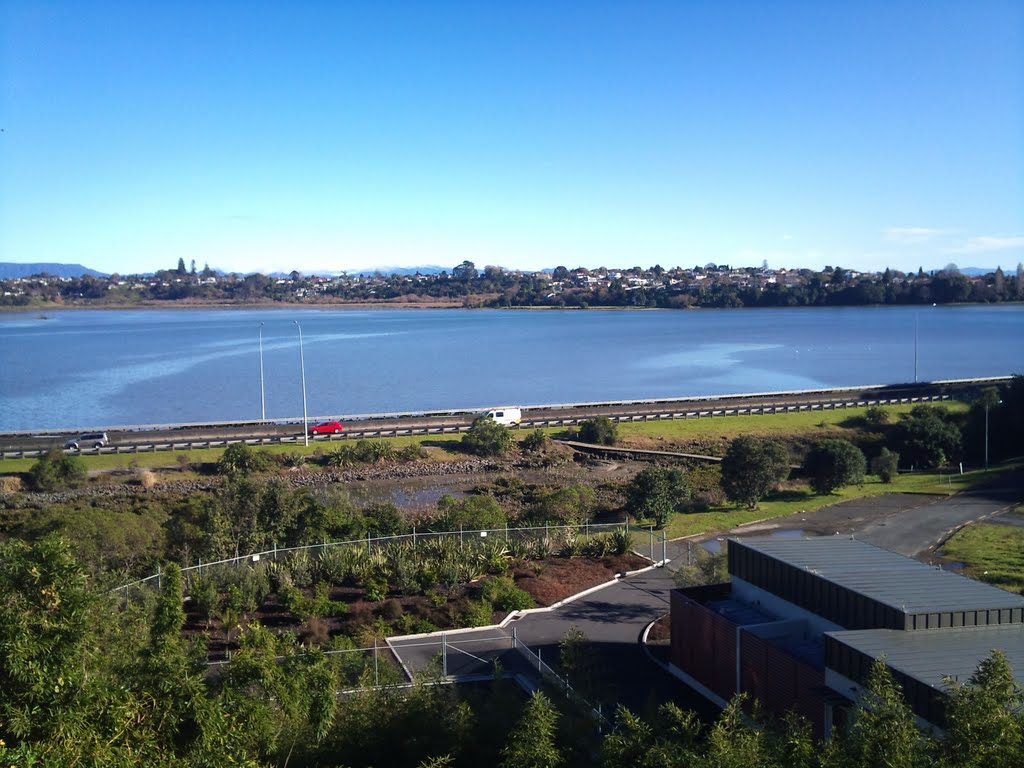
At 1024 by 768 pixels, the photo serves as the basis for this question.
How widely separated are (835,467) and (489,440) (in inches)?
497

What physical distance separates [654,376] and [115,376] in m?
38.4

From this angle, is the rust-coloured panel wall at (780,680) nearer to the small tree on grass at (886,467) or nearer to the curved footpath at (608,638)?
the curved footpath at (608,638)

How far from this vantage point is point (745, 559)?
1280cm

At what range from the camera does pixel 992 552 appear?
19.0m

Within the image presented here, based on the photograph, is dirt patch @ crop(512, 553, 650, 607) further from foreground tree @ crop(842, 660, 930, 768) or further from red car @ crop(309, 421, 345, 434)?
red car @ crop(309, 421, 345, 434)

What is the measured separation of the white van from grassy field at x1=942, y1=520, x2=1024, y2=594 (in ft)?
65.6

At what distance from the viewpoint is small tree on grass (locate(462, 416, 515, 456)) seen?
33906mm

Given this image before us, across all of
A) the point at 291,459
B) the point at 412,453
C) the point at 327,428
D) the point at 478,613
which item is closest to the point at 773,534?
the point at 478,613

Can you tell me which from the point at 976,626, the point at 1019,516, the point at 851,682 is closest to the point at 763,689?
the point at 851,682

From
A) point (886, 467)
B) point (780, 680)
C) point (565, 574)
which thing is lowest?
point (886, 467)

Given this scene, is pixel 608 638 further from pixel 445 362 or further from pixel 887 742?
pixel 445 362

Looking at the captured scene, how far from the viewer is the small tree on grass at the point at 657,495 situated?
22.4m

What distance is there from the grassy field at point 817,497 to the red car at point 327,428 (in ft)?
56.3

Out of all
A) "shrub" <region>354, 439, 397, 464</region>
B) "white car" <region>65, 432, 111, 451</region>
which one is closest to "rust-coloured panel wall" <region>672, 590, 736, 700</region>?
"shrub" <region>354, 439, 397, 464</region>
